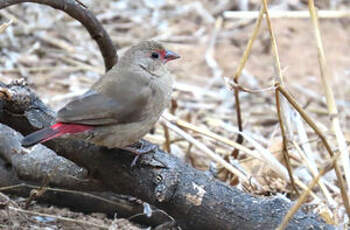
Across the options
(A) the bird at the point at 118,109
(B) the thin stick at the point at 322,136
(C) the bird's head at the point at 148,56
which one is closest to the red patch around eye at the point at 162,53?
(C) the bird's head at the point at 148,56

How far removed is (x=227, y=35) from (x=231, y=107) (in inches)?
53.2

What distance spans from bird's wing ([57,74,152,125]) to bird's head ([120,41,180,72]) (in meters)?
0.23

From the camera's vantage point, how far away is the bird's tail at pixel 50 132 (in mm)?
2557

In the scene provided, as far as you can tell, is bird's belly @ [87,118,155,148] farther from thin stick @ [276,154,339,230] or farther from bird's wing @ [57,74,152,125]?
thin stick @ [276,154,339,230]

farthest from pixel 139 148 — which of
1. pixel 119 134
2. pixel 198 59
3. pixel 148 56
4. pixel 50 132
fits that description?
pixel 198 59

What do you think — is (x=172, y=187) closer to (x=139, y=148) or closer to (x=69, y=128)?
(x=139, y=148)

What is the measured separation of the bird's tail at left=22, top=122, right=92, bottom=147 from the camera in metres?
2.56

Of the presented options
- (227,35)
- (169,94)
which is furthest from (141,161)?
(227,35)

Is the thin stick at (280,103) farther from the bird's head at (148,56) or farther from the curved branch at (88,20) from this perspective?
the curved branch at (88,20)

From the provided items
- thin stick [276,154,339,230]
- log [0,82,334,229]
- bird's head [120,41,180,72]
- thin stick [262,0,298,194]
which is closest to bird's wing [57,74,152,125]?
log [0,82,334,229]

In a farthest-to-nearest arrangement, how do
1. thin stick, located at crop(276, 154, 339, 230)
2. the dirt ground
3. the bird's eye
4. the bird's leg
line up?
1. the dirt ground
2. the bird's eye
3. the bird's leg
4. thin stick, located at crop(276, 154, 339, 230)

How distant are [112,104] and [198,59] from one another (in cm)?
367

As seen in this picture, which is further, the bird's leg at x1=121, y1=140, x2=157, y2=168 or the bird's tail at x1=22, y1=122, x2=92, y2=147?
the bird's leg at x1=121, y1=140, x2=157, y2=168

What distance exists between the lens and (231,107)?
591 centimetres
